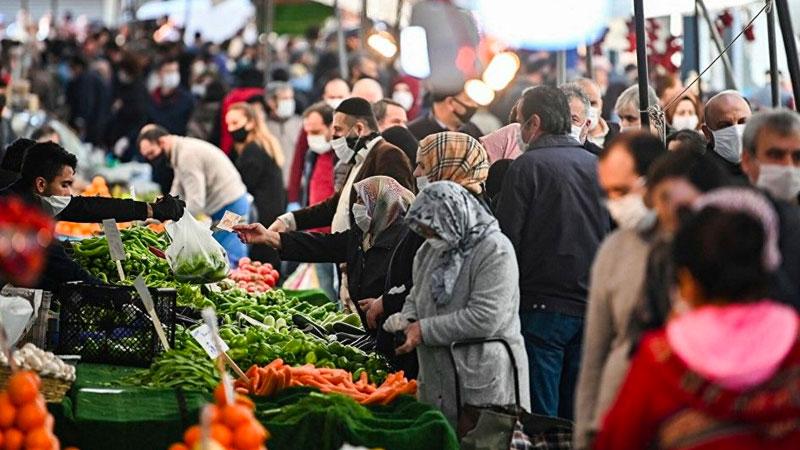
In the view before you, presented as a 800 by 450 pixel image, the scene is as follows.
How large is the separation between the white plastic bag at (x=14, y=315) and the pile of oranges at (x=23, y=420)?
1.65 metres

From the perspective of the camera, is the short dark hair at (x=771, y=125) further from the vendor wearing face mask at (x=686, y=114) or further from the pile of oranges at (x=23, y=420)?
the vendor wearing face mask at (x=686, y=114)

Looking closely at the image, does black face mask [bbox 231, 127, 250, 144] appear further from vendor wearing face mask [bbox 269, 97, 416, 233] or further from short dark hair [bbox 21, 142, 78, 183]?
short dark hair [bbox 21, 142, 78, 183]

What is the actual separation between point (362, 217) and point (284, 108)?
8210mm

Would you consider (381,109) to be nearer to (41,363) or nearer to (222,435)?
(41,363)

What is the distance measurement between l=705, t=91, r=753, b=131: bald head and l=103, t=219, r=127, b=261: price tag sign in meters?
3.21

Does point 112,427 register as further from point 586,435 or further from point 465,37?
point 465,37

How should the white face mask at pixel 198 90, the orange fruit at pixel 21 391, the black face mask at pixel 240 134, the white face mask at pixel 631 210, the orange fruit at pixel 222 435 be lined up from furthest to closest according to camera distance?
the white face mask at pixel 198 90, the black face mask at pixel 240 134, the orange fruit at pixel 21 391, the orange fruit at pixel 222 435, the white face mask at pixel 631 210

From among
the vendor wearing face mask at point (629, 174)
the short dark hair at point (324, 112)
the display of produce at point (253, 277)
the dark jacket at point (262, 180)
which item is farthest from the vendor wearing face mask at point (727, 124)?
the dark jacket at point (262, 180)

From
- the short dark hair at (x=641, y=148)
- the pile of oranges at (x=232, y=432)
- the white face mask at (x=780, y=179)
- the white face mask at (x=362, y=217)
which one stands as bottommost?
the pile of oranges at (x=232, y=432)

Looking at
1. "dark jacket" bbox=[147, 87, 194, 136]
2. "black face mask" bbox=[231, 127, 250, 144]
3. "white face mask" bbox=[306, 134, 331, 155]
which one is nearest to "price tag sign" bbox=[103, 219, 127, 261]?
"white face mask" bbox=[306, 134, 331, 155]

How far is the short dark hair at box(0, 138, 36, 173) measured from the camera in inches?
358

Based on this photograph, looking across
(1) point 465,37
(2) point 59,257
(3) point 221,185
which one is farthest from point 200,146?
(2) point 59,257

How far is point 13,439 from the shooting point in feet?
17.1

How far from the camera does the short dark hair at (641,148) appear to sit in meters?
4.76
